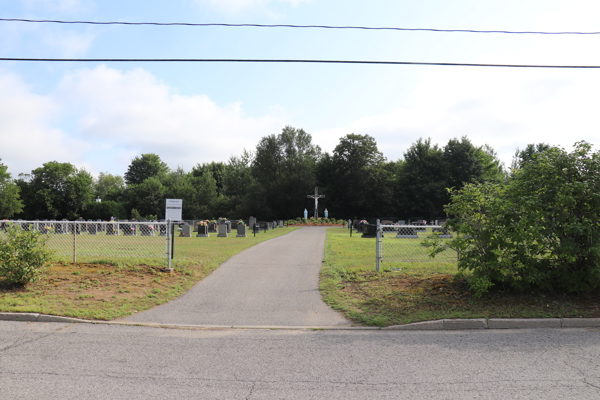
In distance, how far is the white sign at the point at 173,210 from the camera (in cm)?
1209

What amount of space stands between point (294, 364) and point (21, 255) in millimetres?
7094

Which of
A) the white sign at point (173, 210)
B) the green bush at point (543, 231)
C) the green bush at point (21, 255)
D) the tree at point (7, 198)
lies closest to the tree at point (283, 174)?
the tree at point (7, 198)

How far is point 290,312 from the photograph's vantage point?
773 cm

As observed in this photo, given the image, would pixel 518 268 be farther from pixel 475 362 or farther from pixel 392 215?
pixel 392 215

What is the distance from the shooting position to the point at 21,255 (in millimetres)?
8844

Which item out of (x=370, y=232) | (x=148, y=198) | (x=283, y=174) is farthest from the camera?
(x=148, y=198)

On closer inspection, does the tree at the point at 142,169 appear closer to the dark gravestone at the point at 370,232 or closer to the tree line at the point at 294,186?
the tree line at the point at 294,186

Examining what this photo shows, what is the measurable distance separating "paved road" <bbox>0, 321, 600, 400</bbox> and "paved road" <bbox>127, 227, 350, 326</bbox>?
0.71m

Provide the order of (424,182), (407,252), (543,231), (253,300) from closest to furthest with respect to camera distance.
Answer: (543,231), (253,300), (407,252), (424,182)

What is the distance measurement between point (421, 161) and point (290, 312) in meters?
62.8

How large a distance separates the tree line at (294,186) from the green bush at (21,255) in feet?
182

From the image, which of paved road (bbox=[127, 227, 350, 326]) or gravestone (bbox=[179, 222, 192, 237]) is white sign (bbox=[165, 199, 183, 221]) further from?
gravestone (bbox=[179, 222, 192, 237])

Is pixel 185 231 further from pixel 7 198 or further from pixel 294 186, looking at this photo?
pixel 7 198

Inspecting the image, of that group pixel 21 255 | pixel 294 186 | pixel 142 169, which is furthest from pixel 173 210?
pixel 142 169
